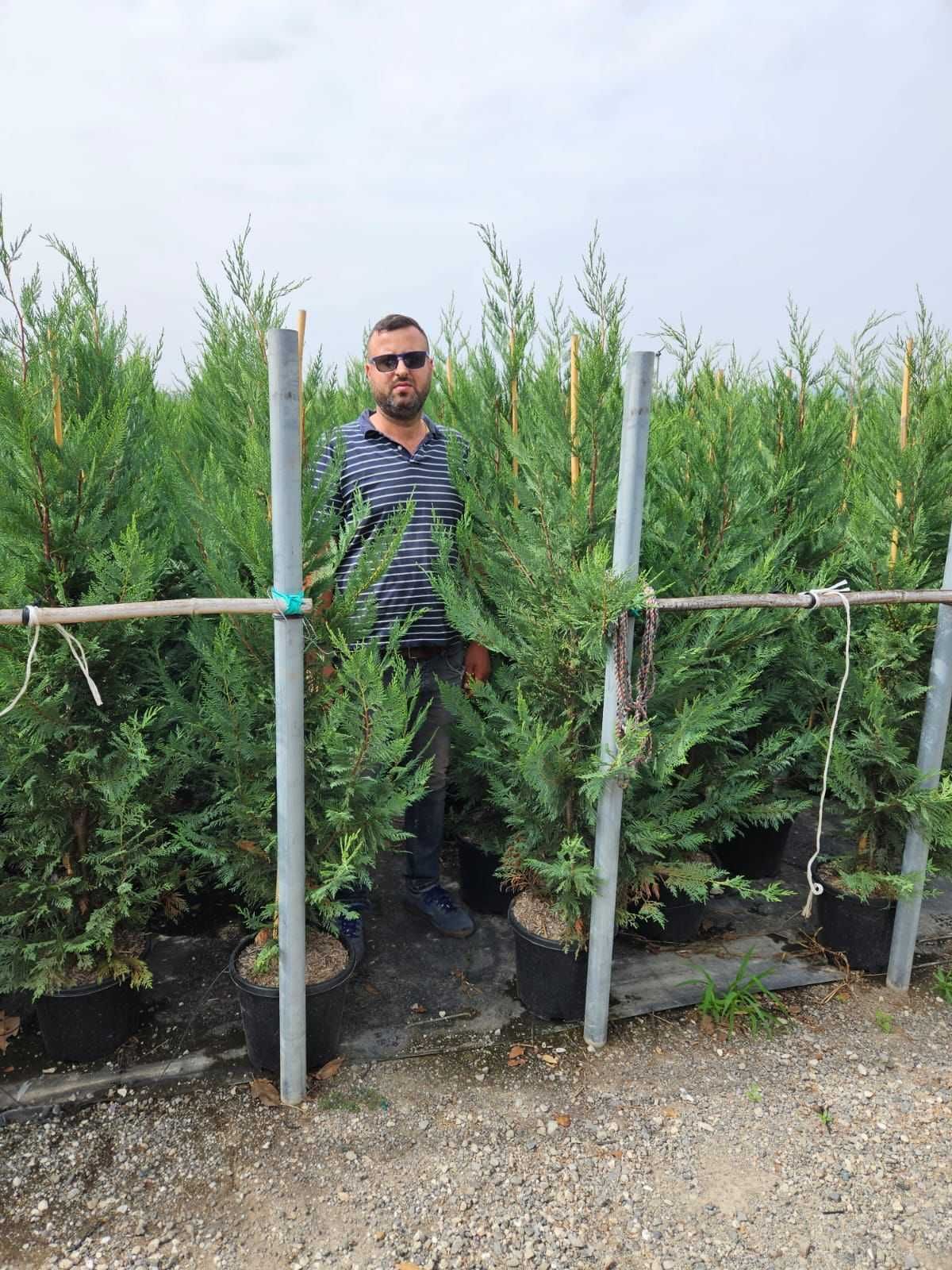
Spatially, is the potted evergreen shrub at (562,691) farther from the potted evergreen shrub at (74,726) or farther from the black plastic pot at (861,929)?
the potted evergreen shrub at (74,726)

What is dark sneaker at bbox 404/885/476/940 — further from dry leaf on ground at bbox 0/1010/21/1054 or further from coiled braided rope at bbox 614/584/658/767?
dry leaf on ground at bbox 0/1010/21/1054

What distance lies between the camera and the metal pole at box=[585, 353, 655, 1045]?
269 centimetres

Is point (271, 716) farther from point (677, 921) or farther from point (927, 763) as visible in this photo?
point (927, 763)

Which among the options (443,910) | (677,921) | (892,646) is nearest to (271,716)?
(443,910)

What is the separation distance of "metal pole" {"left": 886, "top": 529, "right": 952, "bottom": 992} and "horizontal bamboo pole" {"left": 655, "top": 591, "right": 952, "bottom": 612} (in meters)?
0.12

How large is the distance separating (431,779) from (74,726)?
166 centimetres

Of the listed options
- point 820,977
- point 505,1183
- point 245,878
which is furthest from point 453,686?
point 820,977

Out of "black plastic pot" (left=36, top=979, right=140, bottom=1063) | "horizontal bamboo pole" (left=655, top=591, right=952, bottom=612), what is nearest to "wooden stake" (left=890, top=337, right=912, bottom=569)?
"horizontal bamboo pole" (left=655, top=591, right=952, bottom=612)

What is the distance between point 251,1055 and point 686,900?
6.56ft

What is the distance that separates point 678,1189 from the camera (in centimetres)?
259

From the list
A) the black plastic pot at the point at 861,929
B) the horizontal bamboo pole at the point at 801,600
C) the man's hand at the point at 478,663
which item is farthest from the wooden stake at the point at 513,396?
the black plastic pot at the point at 861,929

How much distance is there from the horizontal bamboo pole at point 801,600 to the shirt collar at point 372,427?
4.50ft

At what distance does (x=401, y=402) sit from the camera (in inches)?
139

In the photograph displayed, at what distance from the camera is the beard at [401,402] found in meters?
3.54
